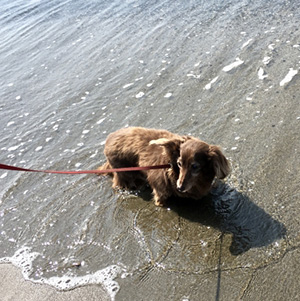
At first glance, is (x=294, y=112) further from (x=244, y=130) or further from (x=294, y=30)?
(x=294, y=30)

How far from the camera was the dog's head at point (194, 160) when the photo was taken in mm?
3426

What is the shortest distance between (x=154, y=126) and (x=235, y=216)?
7.59ft

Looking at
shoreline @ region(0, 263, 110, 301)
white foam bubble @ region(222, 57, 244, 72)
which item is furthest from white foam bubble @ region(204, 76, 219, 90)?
shoreline @ region(0, 263, 110, 301)

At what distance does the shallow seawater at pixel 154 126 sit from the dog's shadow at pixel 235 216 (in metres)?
0.01

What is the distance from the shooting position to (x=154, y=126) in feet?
18.2

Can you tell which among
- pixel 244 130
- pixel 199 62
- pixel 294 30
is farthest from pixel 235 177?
pixel 294 30

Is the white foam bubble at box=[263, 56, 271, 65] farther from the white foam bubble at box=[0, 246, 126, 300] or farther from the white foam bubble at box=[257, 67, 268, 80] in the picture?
the white foam bubble at box=[0, 246, 126, 300]

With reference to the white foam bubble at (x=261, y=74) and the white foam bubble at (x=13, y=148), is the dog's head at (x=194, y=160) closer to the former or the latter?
the white foam bubble at (x=261, y=74)

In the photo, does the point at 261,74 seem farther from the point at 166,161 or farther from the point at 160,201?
the point at 160,201

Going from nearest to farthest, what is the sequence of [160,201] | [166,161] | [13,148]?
1. [166,161]
2. [160,201]
3. [13,148]

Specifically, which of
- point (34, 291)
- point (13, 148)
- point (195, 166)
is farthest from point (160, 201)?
point (13, 148)

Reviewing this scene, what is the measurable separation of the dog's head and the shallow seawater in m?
0.52

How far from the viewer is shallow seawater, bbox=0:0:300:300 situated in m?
3.38

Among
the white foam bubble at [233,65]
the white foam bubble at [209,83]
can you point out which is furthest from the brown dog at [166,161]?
the white foam bubble at [233,65]
